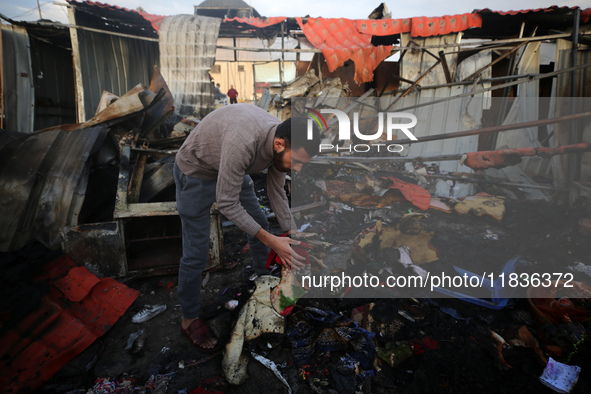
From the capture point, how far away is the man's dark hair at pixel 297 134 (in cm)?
159

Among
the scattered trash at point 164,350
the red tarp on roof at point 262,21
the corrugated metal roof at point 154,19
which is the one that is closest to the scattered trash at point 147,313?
the scattered trash at point 164,350

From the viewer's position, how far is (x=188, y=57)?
6.63m

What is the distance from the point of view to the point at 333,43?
739 centimetres

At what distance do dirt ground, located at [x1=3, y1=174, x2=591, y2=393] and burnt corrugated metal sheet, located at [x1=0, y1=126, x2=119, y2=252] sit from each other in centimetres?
21

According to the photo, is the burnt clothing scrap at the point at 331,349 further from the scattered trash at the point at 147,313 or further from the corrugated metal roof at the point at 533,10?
the corrugated metal roof at the point at 533,10

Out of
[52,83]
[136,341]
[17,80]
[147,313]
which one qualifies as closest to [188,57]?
[52,83]

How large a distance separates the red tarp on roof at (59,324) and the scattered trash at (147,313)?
0.43 ft

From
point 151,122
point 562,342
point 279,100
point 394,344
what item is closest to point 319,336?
point 394,344

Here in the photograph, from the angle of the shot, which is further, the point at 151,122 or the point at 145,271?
the point at 151,122

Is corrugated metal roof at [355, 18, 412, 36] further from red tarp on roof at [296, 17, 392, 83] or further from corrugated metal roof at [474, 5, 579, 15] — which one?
corrugated metal roof at [474, 5, 579, 15]

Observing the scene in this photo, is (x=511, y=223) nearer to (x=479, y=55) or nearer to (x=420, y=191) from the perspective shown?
(x=420, y=191)

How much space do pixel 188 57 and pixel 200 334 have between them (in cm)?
647

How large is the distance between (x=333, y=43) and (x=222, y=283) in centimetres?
685

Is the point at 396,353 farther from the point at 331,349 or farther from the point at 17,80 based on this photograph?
the point at 17,80
